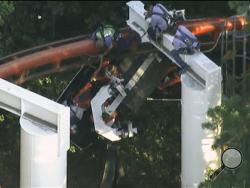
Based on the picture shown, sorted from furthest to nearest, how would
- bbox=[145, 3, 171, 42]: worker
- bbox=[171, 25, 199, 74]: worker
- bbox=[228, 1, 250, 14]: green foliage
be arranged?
bbox=[145, 3, 171, 42]: worker
bbox=[171, 25, 199, 74]: worker
bbox=[228, 1, 250, 14]: green foliage

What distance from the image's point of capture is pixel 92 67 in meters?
9.83

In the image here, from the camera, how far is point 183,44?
8.87 meters

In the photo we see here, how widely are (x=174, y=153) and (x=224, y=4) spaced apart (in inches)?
121

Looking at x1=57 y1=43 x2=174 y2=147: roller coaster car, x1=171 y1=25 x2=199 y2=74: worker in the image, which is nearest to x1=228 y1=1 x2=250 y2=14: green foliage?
x1=171 y1=25 x2=199 y2=74: worker

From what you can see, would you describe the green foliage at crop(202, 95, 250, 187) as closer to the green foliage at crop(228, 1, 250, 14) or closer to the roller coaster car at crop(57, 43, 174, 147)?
the green foliage at crop(228, 1, 250, 14)

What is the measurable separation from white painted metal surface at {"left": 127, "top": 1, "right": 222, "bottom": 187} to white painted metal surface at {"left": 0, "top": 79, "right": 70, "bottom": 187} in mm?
1663

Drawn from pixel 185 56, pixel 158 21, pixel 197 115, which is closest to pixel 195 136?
pixel 197 115

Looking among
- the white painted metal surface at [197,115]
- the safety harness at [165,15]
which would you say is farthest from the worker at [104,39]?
the white painted metal surface at [197,115]

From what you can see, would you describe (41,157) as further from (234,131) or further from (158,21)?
(158,21)

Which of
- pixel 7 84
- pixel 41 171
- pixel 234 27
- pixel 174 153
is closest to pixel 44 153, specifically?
pixel 41 171

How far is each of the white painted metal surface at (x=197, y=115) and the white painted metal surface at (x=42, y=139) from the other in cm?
166

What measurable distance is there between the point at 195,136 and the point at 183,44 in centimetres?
105

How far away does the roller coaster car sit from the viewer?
9.52 metres

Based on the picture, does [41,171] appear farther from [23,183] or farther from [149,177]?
[149,177]
